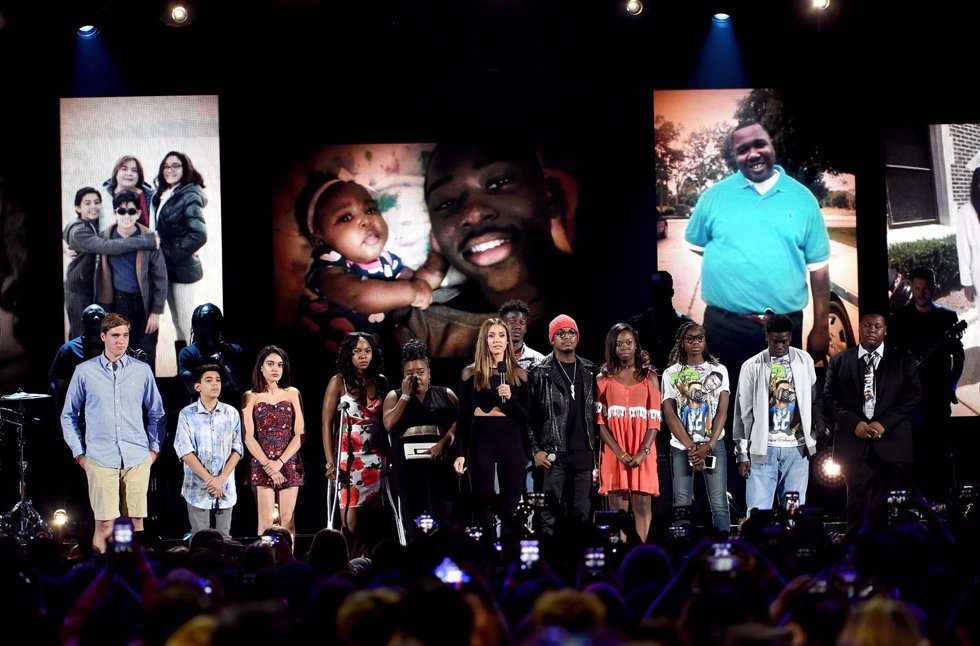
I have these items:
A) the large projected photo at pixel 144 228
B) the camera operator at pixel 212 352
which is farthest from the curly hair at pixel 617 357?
the large projected photo at pixel 144 228

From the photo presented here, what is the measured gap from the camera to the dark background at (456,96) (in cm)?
1073

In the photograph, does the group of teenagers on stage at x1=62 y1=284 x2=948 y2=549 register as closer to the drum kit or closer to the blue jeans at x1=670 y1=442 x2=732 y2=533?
the blue jeans at x1=670 y1=442 x2=732 y2=533

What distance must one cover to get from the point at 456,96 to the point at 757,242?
3009 mm

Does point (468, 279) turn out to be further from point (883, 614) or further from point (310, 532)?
point (883, 614)

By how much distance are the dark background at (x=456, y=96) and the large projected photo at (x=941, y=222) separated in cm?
13

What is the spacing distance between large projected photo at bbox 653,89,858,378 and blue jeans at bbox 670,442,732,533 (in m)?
2.71

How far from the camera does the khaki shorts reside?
7.79m

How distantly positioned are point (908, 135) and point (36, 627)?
9287 millimetres

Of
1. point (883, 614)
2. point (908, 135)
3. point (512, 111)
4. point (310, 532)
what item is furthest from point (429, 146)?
point (883, 614)

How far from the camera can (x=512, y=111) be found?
35.7 ft

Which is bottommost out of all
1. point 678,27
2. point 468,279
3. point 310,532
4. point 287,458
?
point 310,532

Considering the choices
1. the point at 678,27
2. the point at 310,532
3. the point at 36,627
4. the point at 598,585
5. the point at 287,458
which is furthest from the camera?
the point at 678,27

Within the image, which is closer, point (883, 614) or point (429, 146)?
point (883, 614)

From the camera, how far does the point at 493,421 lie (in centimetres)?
779
